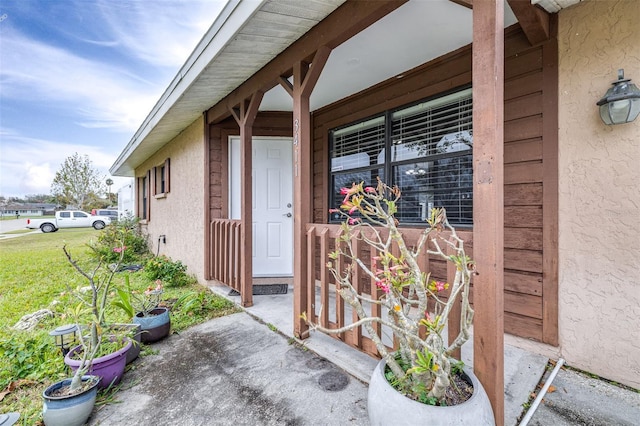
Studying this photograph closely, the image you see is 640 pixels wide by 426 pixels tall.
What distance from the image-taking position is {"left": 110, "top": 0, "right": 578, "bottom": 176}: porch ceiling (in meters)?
1.91

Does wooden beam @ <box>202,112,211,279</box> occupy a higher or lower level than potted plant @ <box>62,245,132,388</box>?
higher

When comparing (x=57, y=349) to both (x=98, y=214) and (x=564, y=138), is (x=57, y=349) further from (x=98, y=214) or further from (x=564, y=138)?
(x=98, y=214)

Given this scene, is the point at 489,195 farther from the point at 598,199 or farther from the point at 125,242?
the point at 125,242

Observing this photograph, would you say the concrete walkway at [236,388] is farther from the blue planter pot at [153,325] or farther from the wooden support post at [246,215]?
the wooden support post at [246,215]

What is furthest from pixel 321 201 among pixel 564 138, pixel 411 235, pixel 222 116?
pixel 564 138

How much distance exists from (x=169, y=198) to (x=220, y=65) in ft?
11.9

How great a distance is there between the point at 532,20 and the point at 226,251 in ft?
11.3

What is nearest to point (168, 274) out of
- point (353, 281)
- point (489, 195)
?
point (353, 281)

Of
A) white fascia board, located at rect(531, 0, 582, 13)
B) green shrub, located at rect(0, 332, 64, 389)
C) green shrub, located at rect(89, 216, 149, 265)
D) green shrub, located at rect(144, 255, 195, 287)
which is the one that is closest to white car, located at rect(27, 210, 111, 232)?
green shrub, located at rect(89, 216, 149, 265)

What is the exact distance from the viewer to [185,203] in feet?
15.4

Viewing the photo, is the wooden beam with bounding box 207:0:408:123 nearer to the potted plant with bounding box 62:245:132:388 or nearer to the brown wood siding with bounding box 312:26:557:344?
the brown wood siding with bounding box 312:26:557:344

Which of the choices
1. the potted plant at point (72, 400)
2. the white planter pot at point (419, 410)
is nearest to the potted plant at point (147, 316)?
the potted plant at point (72, 400)

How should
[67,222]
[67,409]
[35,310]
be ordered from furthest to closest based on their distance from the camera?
[67,222] → [35,310] → [67,409]

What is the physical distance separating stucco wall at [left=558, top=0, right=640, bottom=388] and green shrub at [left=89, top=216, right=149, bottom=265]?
690 cm
